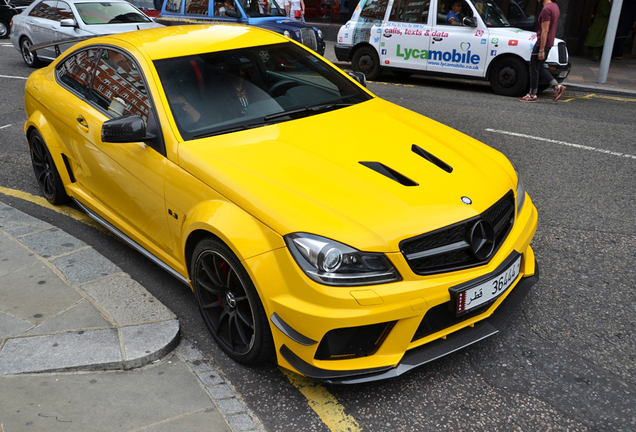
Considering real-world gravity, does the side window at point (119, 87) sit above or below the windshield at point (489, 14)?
below

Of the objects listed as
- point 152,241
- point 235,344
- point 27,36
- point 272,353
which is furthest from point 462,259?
point 27,36

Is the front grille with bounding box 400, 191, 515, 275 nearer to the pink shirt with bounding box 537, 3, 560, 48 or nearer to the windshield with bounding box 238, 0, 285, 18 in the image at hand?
the pink shirt with bounding box 537, 3, 560, 48

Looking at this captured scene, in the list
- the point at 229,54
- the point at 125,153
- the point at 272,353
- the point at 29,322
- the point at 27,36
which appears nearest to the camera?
the point at 272,353

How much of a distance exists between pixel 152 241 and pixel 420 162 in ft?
5.87

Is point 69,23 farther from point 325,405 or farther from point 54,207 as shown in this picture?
point 325,405

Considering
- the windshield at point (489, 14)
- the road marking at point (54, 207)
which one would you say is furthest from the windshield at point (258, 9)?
the road marking at point (54, 207)

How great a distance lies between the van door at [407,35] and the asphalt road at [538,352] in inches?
223

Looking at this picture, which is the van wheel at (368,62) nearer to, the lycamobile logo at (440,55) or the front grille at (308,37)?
the lycamobile logo at (440,55)

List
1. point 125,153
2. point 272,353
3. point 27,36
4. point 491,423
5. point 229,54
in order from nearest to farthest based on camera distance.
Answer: point 491,423, point 272,353, point 125,153, point 229,54, point 27,36

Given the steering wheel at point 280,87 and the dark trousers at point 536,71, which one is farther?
the dark trousers at point 536,71

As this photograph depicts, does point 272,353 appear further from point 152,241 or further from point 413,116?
point 413,116

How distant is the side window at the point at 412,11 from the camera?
10.9 meters

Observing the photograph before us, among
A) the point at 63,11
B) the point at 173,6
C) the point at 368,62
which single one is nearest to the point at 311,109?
the point at 368,62

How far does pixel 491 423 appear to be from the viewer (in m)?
2.65
